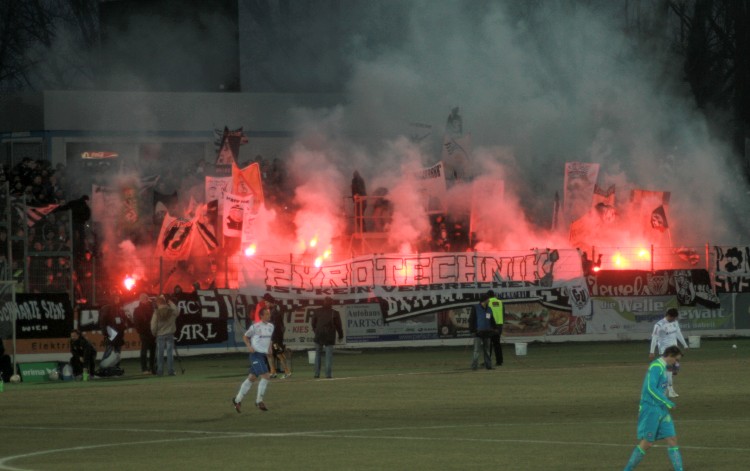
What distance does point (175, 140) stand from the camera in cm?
4731

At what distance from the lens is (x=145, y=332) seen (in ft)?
102

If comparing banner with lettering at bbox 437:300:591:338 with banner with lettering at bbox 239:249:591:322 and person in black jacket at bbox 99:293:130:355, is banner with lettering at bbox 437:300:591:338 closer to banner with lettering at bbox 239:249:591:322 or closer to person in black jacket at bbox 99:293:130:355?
banner with lettering at bbox 239:249:591:322

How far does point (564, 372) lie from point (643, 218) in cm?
1551

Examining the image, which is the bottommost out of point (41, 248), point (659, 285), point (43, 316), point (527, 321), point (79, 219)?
point (527, 321)

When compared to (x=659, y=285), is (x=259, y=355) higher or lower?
lower

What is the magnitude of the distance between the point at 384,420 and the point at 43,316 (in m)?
15.3

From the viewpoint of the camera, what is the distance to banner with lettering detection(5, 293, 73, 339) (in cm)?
3316

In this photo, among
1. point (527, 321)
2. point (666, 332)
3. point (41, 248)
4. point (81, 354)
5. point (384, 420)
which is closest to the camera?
point (384, 420)

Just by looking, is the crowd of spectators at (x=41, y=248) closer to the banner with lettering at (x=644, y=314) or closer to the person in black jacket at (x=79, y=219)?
the person in black jacket at (x=79, y=219)

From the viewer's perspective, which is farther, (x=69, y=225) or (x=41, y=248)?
(x=69, y=225)

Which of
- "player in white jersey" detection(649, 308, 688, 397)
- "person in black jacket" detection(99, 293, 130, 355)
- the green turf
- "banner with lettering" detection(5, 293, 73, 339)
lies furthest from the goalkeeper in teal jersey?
"banner with lettering" detection(5, 293, 73, 339)

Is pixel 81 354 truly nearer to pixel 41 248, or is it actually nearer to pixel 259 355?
pixel 41 248

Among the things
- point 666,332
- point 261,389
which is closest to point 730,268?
point 666,332

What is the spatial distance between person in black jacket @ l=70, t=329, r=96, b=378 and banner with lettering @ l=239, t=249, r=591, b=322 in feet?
25.7
